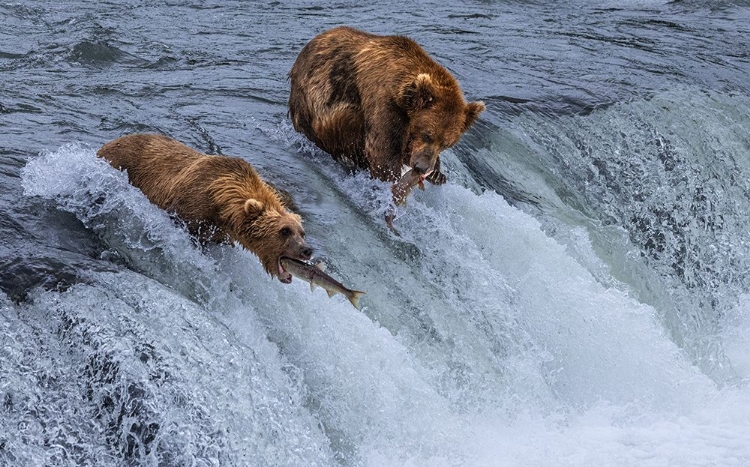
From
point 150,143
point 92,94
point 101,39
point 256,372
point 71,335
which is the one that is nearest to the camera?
point 71,335

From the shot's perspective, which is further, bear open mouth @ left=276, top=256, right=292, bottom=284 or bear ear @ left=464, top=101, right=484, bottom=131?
bear ear @ left=464, top=101, right=484, bottom=131

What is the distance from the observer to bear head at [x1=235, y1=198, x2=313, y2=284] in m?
5.23

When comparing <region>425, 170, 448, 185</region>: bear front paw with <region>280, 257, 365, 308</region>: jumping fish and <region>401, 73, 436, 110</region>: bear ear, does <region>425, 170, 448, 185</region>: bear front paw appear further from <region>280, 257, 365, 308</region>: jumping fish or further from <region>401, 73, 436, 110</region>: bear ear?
<region>280, 257, 365, 308</region>: jumping fish

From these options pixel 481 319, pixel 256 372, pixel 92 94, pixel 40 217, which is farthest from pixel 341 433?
pixel 92 94

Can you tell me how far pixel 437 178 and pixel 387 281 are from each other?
119cm

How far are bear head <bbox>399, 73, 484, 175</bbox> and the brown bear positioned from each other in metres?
0.92

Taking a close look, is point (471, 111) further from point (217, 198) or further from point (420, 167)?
point (217, 198)

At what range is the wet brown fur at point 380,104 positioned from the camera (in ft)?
20.6

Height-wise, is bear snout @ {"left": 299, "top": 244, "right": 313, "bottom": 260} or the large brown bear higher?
the large brown bear

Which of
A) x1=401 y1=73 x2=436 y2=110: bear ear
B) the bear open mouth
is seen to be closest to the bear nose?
x1=401 y1=73 x2=436 y2=110: bear ear

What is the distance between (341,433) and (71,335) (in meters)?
1.40

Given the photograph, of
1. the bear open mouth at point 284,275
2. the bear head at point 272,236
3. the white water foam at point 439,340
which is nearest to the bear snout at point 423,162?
the white water foam at point 439,340

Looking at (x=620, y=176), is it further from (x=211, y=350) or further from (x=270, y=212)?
(x=211, y=350)

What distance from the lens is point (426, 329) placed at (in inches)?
236
